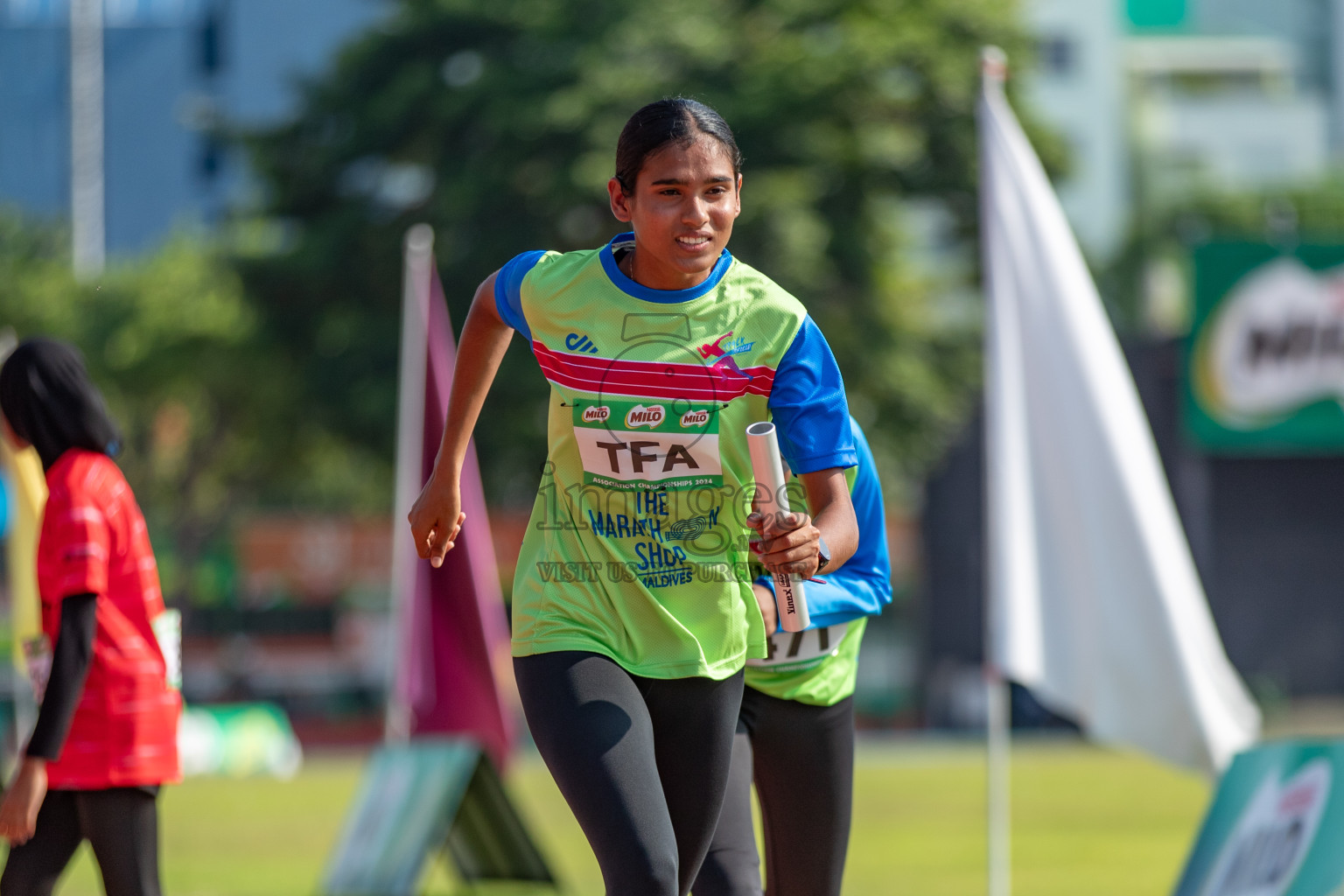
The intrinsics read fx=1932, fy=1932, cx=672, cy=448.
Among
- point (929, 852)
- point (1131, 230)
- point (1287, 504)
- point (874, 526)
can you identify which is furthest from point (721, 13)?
point (1131, 230)

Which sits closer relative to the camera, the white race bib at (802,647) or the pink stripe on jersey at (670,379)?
the pink stripe on jersey at (670,379)

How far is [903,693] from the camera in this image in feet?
107

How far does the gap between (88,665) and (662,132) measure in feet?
6.44

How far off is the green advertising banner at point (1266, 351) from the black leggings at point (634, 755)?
886 inches

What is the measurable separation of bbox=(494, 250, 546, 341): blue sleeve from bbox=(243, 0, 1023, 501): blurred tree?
833 inches

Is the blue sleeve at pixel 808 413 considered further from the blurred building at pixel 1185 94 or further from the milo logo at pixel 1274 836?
the blurred building at pixel 1185 94

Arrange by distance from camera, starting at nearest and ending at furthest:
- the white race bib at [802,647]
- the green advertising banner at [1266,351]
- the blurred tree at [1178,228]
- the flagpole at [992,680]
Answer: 1. the white race bib at [802,647]
2. the flagpole at [992,680]
3. the green advertising banner at [1266,351]
4. the blurred tree at [1178,228]

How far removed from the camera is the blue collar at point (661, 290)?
3.87m

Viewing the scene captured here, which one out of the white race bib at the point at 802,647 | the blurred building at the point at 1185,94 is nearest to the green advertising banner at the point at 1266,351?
the white race bib at the point at 802,647

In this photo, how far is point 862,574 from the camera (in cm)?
509

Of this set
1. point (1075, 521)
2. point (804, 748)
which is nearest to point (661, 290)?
point (804, 748)

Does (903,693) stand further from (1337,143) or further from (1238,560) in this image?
(1337,143)

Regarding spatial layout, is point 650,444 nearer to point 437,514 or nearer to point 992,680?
point 437,514

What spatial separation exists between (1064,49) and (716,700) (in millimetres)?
74524
